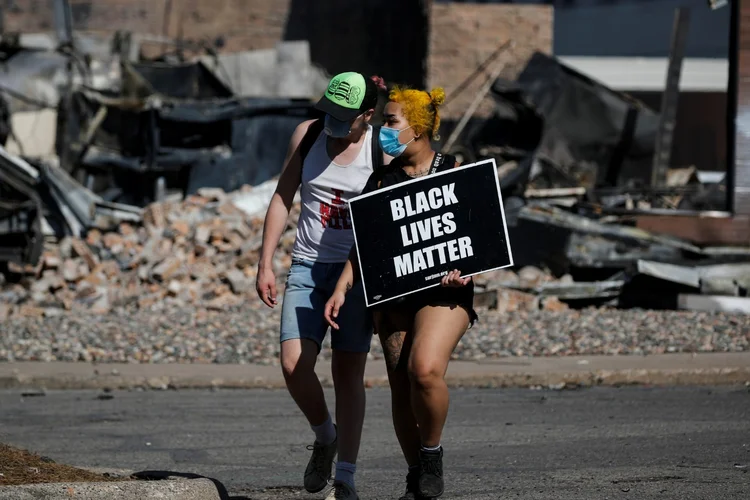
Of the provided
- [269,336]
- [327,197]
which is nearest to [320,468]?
[327,197]

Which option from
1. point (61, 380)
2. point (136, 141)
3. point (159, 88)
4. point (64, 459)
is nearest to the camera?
point (64, 459)

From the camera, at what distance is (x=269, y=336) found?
10633 millimetres

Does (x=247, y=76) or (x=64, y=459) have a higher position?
(x=247, y=76)

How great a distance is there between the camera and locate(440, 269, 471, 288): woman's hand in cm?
468

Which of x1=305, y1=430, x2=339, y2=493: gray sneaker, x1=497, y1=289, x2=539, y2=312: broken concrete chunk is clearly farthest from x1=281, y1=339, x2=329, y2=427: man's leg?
x1=497, y1=289, x2=539, y2=312: broken concrete chunk

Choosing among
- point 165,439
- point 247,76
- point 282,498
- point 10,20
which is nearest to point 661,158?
point 247,76

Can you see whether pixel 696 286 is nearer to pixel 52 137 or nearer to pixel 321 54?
pixel 52 137

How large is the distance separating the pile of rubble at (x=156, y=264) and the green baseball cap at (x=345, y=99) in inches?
310

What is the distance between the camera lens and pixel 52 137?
1834 cm

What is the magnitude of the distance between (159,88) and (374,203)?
15564 millimetres

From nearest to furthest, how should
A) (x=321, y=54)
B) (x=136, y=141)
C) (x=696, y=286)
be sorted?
(x=696, y=286) < (x=136, y=141) < (x=321, y=54)

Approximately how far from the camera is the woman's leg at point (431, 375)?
4586 millimetres

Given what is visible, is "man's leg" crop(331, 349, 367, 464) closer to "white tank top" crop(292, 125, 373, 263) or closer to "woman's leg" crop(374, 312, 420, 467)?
"woman's leg" crop(374, 312, 420, 467)

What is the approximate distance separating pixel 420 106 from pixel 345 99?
319 mm
